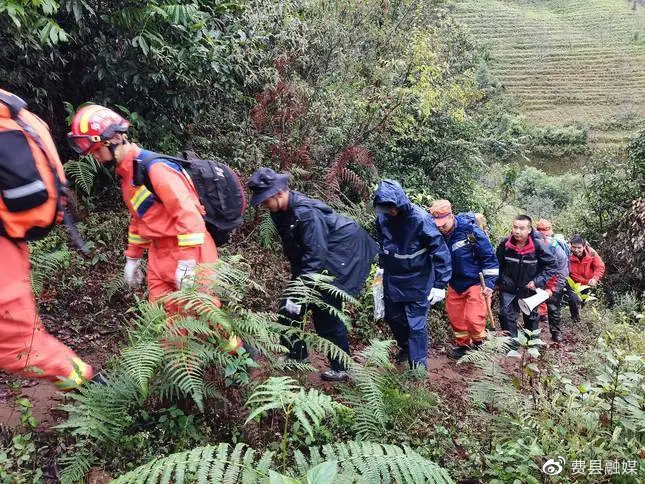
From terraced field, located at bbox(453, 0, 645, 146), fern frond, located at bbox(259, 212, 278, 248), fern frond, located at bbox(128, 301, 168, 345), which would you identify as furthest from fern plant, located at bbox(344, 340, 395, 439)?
terraced field, located at bbox(453, 0, 645, 146)

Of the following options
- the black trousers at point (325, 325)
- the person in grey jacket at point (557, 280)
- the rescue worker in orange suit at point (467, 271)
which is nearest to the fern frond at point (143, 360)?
the black trousers at point (325, 325)

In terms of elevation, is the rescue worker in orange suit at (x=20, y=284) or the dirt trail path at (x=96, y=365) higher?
the rescue worker in orange suit at (x=20, y=284)

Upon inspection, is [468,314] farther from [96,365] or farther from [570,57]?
[570,57]

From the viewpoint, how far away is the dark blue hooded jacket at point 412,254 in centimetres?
502

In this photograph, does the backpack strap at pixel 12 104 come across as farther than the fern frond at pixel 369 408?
No

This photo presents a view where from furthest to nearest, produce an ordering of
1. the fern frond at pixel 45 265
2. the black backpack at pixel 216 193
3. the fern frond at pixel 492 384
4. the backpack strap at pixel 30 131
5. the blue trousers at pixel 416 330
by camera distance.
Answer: the blue trousers at pixel 416 330, the fern frond at pixel 45 265, the black backpack at pixel 216 193, the fern frond at pixel 492 384, the backpack strap at pixel 30 131

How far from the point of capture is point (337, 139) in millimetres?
9375

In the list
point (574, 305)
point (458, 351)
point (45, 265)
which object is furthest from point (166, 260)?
point (574, 305)

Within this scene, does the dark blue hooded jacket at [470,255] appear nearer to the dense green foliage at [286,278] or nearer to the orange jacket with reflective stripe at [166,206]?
the dense green foliage at [286,278]

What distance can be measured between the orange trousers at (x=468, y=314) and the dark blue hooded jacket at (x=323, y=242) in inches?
77.2

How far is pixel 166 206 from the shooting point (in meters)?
3.61

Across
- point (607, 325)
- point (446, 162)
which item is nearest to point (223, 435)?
point (607, 325)

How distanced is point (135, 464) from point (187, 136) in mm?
5636

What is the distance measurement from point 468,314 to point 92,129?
4647mm
